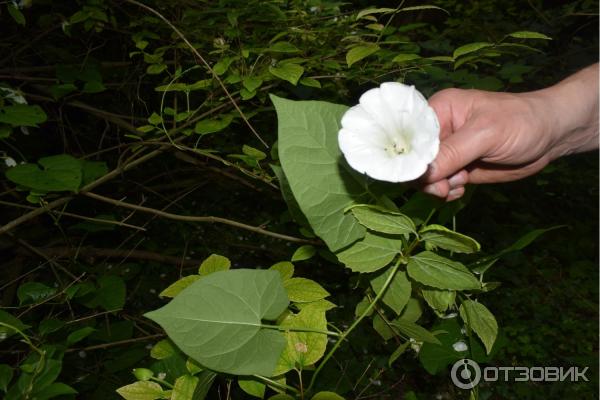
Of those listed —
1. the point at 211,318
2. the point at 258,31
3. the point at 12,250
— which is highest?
the point at 258,31

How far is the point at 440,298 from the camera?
0.69 metres

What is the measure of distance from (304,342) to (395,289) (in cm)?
15

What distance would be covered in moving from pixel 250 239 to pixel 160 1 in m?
1.82

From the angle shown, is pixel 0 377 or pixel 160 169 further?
pixel 160 169

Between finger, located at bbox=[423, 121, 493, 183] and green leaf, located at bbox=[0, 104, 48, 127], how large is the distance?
3.05ft

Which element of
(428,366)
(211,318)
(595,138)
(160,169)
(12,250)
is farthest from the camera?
(160,169)

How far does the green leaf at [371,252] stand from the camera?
0.62 metres

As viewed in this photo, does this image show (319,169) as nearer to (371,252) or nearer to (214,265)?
(371,252)

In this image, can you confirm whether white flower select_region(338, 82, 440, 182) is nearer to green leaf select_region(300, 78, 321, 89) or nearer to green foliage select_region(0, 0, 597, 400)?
green foliage select_region(0, 0, 597, 400)

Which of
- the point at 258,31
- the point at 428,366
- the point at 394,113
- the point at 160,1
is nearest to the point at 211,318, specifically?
the point at 394,113

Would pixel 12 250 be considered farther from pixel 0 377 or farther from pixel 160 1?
pixel 0 377

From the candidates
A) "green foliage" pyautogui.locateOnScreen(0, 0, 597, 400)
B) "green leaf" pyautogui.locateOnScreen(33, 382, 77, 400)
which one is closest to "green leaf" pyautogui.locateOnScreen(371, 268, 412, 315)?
"green foliage" pyautogui.locateOnScreen(0, 0, 597, 400)

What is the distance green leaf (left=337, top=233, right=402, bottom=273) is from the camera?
0.62 metres

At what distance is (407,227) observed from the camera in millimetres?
597
